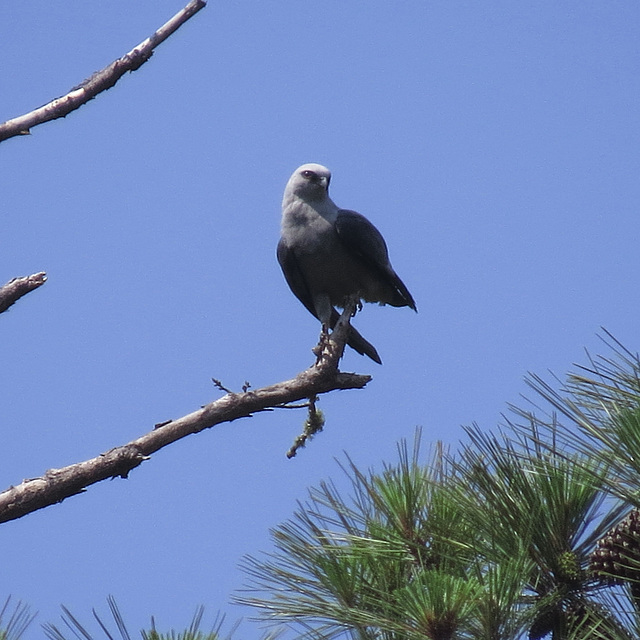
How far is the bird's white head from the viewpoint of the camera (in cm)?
606

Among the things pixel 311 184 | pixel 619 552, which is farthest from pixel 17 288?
pixel 311 184

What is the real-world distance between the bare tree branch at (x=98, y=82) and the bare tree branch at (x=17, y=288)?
49 cm

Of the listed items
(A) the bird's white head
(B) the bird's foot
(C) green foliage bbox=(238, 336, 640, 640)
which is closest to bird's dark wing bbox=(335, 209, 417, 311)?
(A) the bird's white head

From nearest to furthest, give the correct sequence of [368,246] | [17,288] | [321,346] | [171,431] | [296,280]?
[17,288], [171,431], [321,346], [368,246], [296,280]

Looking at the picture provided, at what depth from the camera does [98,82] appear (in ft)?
9.36

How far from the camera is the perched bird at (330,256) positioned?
5.75 m

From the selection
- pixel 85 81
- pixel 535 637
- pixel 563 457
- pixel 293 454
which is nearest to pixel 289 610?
pixel 535 637

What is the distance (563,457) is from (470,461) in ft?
1.09

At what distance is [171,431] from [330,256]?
94.2 inches

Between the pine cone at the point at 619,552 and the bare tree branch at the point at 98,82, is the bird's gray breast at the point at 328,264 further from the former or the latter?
the pine cone at the point at 619,552

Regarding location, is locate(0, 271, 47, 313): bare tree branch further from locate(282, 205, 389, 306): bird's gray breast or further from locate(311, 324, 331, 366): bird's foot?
locate(282, 205, 389, 306): bird's gray breast

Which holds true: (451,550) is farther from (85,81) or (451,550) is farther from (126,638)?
(85,81)

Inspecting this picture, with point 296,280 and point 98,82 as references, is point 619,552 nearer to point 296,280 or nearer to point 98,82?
point 98,82

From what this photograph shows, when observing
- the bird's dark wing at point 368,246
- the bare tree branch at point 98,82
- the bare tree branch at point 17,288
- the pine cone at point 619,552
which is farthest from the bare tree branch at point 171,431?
the pine cone at point 619,552
